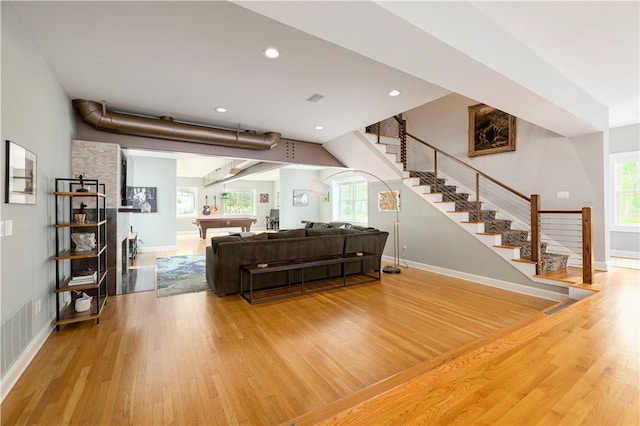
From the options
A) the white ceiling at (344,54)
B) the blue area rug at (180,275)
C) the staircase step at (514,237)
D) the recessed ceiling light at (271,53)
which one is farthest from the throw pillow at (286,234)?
the staircase step at (514,237)

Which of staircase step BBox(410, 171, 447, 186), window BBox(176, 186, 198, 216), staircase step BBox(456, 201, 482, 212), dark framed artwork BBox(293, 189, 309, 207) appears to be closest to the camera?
staircase step BBox(456, 201, 482, 212)

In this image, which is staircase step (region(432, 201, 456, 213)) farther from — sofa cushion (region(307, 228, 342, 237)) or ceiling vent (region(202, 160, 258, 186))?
ceiling vent (region(202, 160, 258, 186))

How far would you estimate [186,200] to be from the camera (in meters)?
12.7

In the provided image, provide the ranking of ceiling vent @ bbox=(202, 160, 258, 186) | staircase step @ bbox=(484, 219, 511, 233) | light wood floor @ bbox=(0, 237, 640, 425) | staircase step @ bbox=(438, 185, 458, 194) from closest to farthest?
light wood floor @ bbox=(0, 237, 640, 425) < staircase step @ bbox=(484, 219, 511, 233) < staircase step @ bbox=(438, 185, 458, 194) < ceiling vent @ bbox=(202, 160, 258, 186)

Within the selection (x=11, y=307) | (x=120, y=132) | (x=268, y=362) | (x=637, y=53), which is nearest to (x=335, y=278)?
(x=268, y=362)

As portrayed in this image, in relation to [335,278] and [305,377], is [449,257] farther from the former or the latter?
[305,377]

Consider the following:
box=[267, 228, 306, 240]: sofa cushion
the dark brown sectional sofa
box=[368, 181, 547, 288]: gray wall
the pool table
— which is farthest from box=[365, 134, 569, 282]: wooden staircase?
the pool table

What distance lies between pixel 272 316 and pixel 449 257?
366 cm

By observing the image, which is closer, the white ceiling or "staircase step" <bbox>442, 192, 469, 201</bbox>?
the white ceiling

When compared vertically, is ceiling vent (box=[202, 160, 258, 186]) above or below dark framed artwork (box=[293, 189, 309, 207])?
above

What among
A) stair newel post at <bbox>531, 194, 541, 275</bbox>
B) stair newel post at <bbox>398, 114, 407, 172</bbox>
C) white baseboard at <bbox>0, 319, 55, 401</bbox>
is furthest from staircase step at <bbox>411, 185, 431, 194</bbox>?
white baseboard at <bbox>0, 319, 55, 401</bbox>

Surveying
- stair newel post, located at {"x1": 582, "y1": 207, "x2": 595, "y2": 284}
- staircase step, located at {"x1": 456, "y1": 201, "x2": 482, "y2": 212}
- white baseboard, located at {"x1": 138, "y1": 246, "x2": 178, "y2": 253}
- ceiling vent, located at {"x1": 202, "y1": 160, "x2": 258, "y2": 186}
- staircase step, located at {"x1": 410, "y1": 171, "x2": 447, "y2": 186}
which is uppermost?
ceiling vent, located at {"x1": 202, "y1": 160, "x2": 258, "y2": 186}

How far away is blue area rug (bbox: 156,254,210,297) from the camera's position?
4473mm

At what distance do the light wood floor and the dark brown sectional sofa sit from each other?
506 millimetres
